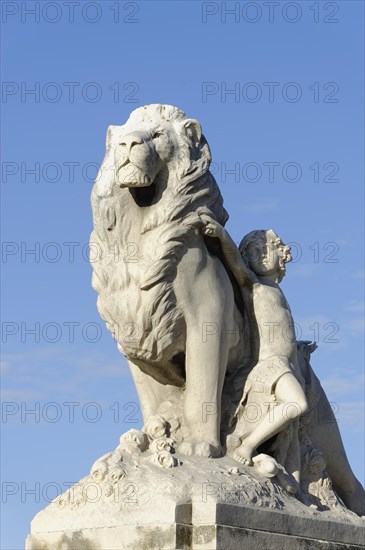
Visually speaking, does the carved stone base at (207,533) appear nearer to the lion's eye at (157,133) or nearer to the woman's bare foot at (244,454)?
the woman's bare foot at (244,454)

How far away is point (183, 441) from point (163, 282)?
112cm

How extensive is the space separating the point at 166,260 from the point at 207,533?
191 centimetres

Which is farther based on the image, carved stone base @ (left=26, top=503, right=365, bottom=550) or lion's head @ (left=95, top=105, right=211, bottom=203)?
lion's head @ (left=95, top=105, right=211, bottom=203)

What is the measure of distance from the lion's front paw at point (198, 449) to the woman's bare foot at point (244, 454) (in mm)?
143

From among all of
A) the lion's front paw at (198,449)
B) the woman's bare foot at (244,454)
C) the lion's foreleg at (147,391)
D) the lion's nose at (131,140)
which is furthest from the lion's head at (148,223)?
the woman's bare foot at (244,454)

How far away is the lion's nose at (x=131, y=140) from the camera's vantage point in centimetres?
917

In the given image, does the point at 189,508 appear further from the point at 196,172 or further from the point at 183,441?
the point at 196,172

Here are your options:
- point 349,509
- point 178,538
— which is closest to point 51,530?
point 178,538

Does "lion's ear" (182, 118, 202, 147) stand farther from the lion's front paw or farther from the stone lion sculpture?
the lion's front paw

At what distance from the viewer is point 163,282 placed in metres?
9.21

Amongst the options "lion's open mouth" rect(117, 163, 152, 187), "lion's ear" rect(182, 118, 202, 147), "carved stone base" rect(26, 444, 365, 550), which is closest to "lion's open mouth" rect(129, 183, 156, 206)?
"lion's open mouth" rect(117, 163, 152, 187)

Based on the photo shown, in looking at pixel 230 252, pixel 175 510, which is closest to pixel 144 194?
pixel 230 252

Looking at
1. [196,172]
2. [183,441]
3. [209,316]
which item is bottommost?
[183,441]

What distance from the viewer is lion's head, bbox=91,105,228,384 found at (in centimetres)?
919
